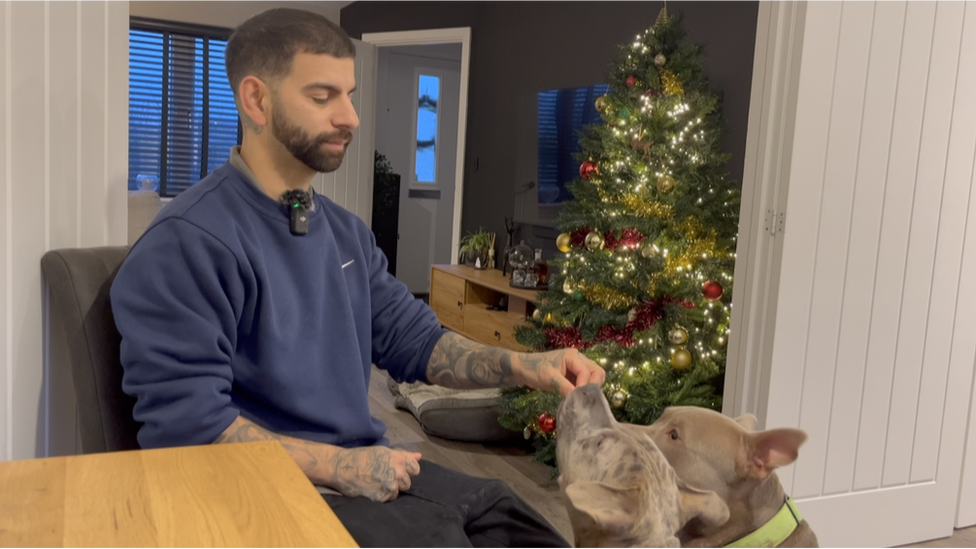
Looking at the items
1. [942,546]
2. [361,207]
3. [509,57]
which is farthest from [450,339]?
[361,207]

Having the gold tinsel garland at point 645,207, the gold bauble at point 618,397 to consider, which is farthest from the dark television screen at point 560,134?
the gold bauble at point 618,397

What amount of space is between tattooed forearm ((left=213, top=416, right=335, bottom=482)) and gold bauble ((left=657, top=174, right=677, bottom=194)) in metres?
2.27

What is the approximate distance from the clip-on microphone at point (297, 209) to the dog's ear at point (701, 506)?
0.77m

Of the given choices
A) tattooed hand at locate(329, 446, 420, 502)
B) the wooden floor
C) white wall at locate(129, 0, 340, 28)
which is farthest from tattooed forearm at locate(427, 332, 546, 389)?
white wall at locate(129, 0, 340, 28)

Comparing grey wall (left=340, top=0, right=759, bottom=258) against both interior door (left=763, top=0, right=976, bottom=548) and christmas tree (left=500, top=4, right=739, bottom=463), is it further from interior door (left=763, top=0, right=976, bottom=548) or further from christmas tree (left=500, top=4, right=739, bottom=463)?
interior door (left=763, top=0, right=976, bottom=548)

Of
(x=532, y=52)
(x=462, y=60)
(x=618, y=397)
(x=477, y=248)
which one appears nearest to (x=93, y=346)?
(x=618, y=397)

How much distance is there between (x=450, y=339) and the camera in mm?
1691

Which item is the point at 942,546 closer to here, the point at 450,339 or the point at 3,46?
the point at 450,339

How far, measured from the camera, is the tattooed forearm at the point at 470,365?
160 centimetres

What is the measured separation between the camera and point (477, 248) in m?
5.72

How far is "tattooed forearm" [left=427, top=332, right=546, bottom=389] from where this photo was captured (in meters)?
1.60

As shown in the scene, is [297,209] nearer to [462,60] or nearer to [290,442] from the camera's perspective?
[290,442]

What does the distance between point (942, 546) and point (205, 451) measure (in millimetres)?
3007

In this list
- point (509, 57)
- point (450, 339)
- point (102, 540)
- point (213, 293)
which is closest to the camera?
point (102, 540)
